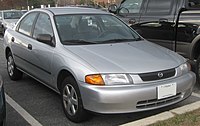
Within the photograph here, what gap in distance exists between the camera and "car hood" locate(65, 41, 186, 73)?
382cm

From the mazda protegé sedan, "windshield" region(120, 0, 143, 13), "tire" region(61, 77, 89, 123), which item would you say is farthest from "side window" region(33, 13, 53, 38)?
"windshield" region(120, 0, 143, 13)

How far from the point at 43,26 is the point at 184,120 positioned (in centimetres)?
274

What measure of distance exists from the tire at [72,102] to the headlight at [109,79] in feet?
0.98

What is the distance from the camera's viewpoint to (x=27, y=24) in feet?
19.2

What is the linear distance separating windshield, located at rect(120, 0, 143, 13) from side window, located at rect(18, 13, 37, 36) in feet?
7.91

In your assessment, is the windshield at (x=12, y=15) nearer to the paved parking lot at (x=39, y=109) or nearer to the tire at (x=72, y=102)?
the paved parking lot at (x=39, y=109)

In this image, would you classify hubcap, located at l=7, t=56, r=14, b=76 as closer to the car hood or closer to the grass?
the car hood

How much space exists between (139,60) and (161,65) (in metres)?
0.29

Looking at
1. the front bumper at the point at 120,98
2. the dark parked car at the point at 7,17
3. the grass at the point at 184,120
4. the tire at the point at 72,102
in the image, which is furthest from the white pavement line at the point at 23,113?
the dark parked car at the point at 7,17

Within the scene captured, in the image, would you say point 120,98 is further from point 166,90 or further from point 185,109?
point 185,109

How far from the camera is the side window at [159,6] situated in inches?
243

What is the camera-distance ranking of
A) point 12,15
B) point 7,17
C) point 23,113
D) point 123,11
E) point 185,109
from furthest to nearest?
point 12,15, point 7,17, point 123,11, point 23,113, point 185,109

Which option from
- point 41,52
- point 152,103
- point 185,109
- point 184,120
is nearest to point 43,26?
point 41,52

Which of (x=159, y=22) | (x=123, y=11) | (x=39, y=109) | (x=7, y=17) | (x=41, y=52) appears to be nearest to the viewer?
(x=39, y=109)
